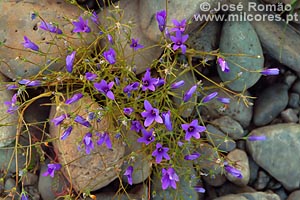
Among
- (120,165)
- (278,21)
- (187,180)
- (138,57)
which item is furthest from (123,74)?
(278,21)

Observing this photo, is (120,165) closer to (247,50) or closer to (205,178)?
(205,178)

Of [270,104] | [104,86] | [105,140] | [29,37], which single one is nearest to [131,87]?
[104,86]

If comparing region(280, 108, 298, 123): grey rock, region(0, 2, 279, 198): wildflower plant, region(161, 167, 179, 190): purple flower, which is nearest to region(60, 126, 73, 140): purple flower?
region(0, 2, 279, 198): wildflower plant

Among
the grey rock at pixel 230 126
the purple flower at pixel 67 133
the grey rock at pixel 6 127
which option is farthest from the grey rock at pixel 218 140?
the grey rock at pixel 6 127

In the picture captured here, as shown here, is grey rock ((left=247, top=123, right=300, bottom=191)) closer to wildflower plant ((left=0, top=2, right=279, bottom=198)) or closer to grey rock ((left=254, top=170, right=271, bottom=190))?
grey rock ((left=254, top=170, right=271, bottom=190))

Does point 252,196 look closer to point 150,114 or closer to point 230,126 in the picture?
point 230,126

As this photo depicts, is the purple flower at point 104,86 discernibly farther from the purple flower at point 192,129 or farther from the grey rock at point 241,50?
the grey rock at point 241,50
